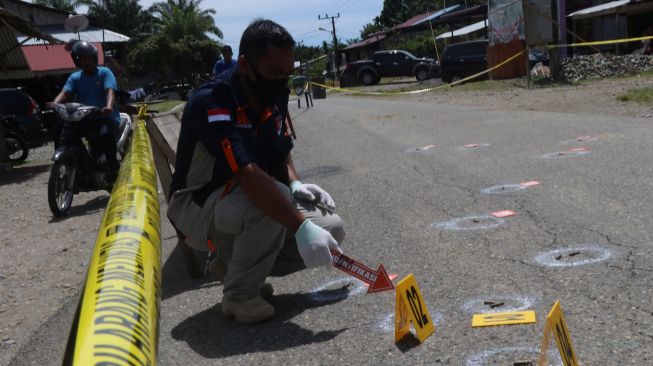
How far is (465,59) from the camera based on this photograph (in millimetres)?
33781

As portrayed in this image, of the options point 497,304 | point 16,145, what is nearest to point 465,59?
point 16,145

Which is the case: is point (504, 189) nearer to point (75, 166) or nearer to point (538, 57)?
point (75, 166)

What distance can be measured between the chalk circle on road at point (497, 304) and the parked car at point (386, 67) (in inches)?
1492

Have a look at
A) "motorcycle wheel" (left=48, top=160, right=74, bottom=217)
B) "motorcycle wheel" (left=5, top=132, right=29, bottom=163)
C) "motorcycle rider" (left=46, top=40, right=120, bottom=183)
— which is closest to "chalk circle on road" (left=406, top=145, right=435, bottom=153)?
"motorcycle rider" (left=46, top=40, right=120, bottom=183)

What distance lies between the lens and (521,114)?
46.4 feet

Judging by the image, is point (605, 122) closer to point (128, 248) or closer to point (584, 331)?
point (584, 331)

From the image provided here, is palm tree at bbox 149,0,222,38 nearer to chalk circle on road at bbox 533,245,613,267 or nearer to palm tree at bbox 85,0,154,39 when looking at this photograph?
palm tree at bbox 85,0,154,39

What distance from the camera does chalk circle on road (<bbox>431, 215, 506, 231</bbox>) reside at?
5305 mm

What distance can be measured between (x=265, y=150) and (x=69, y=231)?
13.7 ft

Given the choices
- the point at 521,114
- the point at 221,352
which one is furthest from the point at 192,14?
the point at 221,352

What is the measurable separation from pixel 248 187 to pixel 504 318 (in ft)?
4.40

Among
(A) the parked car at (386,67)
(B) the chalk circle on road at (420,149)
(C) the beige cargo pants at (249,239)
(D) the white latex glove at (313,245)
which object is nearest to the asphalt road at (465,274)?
(C) the beige cargo pants at (249,239)

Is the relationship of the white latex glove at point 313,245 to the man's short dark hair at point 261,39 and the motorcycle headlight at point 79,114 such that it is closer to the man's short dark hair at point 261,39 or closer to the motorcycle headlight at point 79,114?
the man's short dark hair at point 261,39

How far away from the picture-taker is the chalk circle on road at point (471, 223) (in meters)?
5.30
